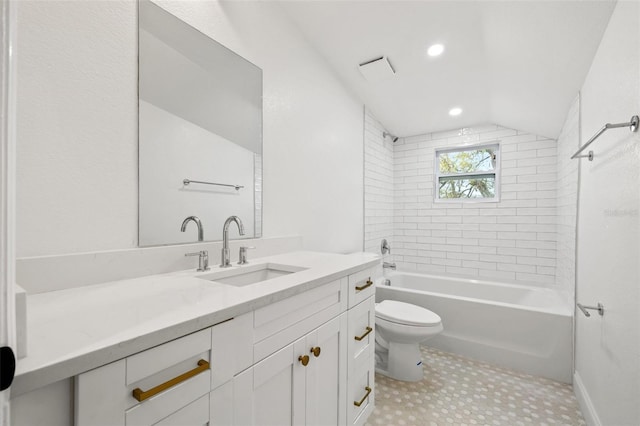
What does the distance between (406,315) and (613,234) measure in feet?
4.31

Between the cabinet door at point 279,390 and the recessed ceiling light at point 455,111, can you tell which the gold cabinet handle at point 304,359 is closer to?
the cabinet door at point 279,390

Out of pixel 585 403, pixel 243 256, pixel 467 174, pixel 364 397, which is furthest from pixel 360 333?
pixel 467 174

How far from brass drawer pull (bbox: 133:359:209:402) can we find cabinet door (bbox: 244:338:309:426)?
0.57ft

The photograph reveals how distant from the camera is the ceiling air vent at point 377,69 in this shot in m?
2.27

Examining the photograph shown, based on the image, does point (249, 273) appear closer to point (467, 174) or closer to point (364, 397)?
point (364, 397)

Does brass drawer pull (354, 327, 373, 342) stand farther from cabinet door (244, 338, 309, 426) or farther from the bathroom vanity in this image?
cabinet door (244, 338, 309, 426)

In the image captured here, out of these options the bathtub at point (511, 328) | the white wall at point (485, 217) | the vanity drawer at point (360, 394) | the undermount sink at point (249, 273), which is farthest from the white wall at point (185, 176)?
the white wall at point (485, 217)

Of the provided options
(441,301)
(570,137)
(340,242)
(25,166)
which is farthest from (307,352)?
(570,137)

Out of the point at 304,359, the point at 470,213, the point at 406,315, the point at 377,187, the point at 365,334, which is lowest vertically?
the point at 406,315

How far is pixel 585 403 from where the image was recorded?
165 cm

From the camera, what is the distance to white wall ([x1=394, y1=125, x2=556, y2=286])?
2.96 m

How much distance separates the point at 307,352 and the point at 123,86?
1.29 meters

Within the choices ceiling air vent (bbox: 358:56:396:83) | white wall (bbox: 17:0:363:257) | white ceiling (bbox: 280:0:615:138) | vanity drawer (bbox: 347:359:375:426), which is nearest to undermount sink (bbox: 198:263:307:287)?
white wall (bbox: 17:0:363:257)

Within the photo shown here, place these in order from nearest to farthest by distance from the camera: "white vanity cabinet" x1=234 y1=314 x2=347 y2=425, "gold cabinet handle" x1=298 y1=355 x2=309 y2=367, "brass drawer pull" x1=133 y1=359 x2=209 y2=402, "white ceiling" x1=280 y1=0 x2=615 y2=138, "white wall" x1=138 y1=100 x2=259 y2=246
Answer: "brass drawer pull" x1=133 y1=359 x2=209 y2=402
"white vanity cabinet" x1=234 y1=314 x2=347 y2=425
"gold cabinet handle" x1=298 y1=355 x2=309 y2=367
"white wall" x1=138 y1=100 x2=259 y2=246
"white ceiling" x1=280 y1=0 x2=615 y2=138
